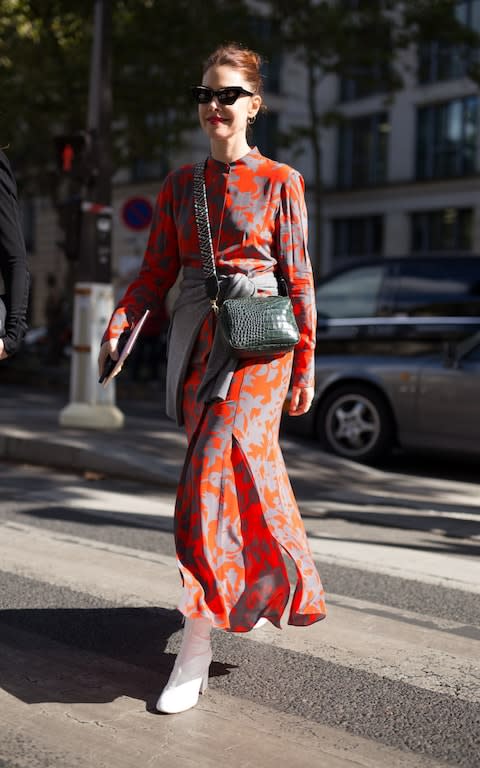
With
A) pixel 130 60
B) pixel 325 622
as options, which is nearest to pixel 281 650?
pixel 325 622

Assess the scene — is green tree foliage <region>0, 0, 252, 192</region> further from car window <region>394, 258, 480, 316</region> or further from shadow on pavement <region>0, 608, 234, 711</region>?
shadow on pavement <region>0, 608, 234, 711</region>

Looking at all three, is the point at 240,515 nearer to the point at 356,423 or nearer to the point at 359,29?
the point at 356,423

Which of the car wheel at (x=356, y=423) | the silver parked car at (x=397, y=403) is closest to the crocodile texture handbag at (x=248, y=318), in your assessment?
the silver parked car at (x=397, y=403)

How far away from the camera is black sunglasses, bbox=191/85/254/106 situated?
3.36m

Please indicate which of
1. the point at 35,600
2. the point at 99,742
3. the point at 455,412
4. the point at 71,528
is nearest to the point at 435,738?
the point at 99,742

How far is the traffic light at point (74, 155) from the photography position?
11.2 meters

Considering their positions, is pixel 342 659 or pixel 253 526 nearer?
pixel 253 526

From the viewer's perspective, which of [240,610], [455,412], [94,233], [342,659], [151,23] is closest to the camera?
[240,610]

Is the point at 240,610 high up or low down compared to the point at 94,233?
down

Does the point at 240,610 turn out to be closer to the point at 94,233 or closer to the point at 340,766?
the point at 340,766

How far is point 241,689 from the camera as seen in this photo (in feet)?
11.1

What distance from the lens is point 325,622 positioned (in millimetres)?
4188

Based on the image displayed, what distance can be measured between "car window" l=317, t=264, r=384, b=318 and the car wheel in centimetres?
140

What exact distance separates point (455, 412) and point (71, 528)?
422cm
